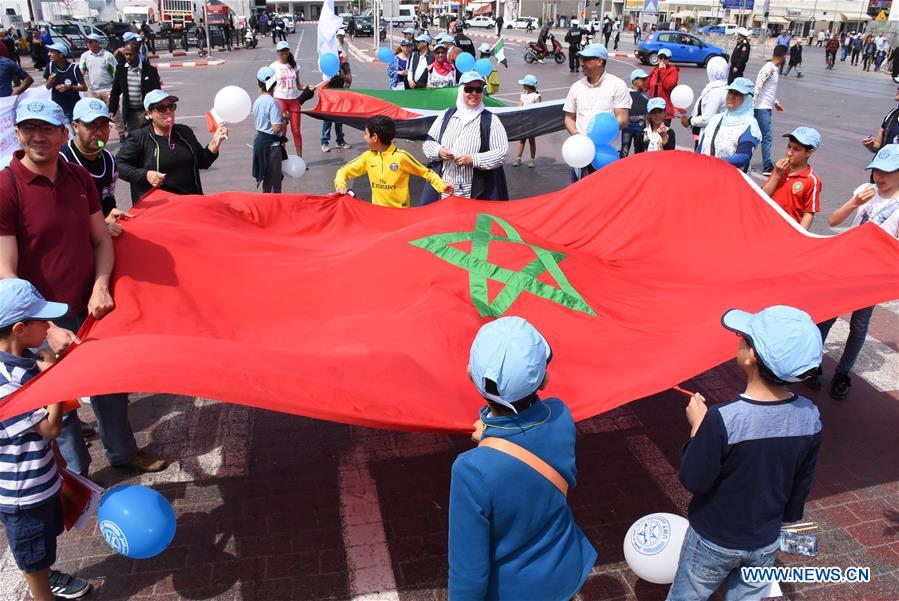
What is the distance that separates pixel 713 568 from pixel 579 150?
5060 millimetres

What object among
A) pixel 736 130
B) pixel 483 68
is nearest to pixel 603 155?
pixel 736 130

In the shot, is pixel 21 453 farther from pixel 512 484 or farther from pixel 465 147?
pixel 465 147

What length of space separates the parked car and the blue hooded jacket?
29.7 metres

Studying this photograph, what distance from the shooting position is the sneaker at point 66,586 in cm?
337

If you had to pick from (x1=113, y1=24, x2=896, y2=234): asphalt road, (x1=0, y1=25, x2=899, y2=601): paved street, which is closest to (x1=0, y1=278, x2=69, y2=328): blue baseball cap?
(x1=0, y1=25, x2=899, y2=601): paved street

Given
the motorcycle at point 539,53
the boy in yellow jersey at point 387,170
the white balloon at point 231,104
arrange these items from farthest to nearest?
the motorcycle at point 539,53, the white balloon at point 231,104, the boy in yellow jersey at point 387,170

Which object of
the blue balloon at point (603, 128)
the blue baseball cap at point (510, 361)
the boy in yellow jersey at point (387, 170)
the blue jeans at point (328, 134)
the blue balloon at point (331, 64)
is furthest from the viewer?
the blue jeans at point (328, 134)

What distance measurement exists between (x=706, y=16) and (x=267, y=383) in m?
73.5

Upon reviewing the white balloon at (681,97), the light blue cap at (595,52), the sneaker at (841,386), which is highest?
the light blue cap at (595,52)

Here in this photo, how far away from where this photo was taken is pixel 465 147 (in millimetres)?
6223

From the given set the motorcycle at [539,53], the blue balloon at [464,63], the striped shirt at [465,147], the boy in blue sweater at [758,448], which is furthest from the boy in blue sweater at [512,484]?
the motorcycle at [539,53]

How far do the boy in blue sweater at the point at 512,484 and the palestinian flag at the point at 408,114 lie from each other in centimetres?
734

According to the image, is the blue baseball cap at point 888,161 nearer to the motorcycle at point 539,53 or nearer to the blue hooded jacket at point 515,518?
the blue hooded jacket at point 515,518

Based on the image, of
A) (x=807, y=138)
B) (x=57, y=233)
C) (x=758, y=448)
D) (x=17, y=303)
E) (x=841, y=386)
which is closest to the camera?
(x=758, y=448)
